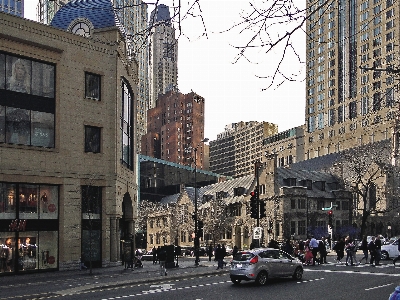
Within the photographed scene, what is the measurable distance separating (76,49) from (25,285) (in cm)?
1782

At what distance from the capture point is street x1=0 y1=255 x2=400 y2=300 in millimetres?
20266

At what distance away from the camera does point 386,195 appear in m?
87.1

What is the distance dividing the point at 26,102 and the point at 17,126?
169 centimetres

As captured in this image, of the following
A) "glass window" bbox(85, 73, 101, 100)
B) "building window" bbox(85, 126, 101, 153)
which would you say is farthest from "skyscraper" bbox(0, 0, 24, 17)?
"building window" bbox(85, 126, 101, 153)

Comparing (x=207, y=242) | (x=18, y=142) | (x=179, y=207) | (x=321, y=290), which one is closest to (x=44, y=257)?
(x=18, y=142)

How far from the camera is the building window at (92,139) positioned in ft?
127

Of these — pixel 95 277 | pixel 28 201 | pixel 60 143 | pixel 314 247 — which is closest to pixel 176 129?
pixel 60 143

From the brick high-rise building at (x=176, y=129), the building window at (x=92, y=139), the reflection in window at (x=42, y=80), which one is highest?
the brick high-rise building at (x=176, y=129)

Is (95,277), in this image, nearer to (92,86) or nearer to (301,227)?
(92,86)

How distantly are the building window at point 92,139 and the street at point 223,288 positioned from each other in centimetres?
1163

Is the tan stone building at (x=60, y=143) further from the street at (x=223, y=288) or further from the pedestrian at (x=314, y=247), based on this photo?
the pedestrian at (x=314, y=247)

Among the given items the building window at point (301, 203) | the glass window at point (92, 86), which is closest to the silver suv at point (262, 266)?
the glass window at point (92, 86)

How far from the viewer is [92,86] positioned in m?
39.5

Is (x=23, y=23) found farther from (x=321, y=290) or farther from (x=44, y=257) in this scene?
(x=321, y=290)
